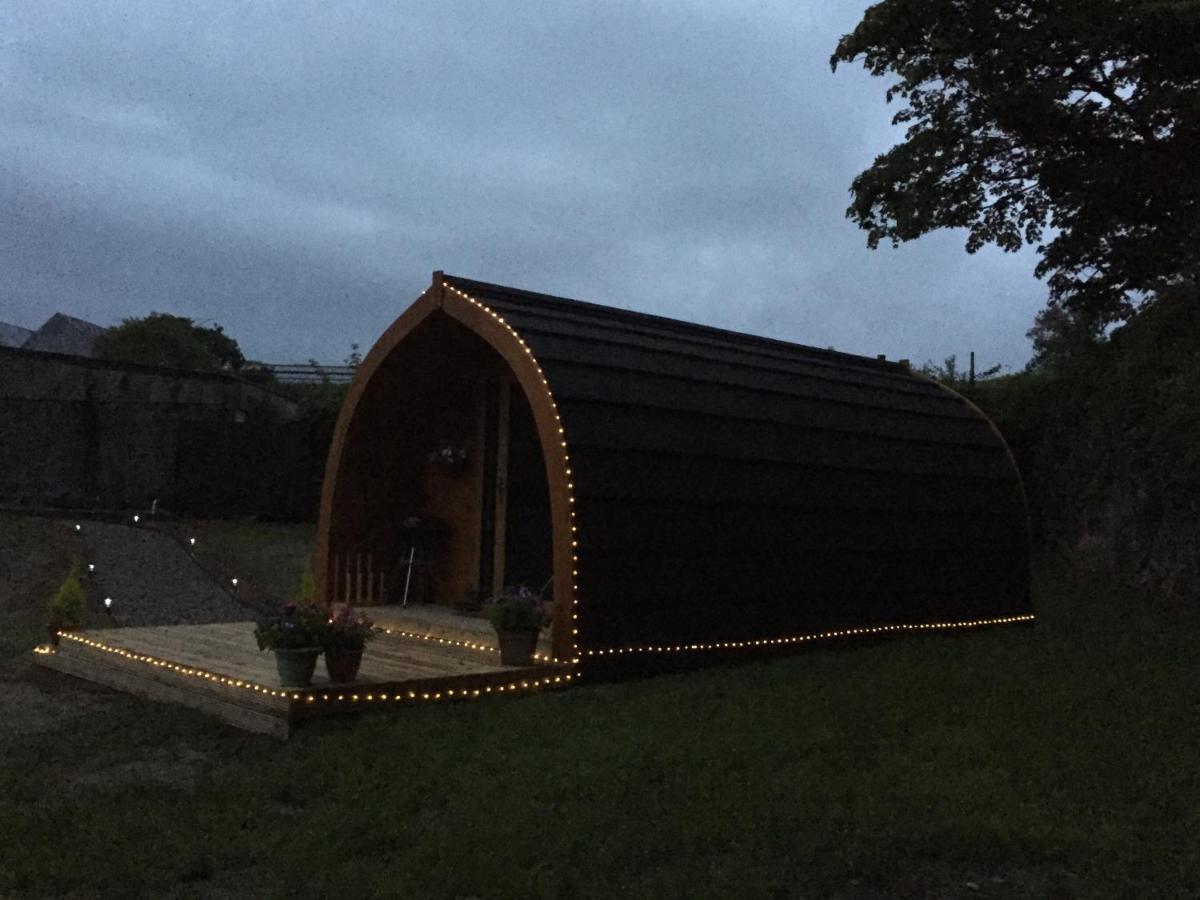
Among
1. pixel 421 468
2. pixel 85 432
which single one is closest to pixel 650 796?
pixel 421 468

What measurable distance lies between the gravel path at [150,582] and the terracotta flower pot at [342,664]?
556 cm

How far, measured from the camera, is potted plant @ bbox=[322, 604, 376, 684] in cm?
610

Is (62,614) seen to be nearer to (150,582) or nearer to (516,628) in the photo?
(516,628)

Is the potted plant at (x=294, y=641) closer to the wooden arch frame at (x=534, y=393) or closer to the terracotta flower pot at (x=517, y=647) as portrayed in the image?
the terracotta flower pot at (x=517, y=647)

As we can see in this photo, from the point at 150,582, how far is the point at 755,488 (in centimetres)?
791

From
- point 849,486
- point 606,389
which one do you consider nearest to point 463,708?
point 606,389

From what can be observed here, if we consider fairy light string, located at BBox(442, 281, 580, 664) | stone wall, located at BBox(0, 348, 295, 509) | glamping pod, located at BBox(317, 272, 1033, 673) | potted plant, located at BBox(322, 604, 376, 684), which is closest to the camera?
potted plant, located at BBox(322, 604, 376, 684)

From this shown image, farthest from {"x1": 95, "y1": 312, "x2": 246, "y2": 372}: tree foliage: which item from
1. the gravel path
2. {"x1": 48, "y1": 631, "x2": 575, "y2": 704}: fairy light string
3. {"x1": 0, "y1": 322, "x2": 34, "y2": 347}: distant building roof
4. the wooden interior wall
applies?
{"x1": 48, "y1": 631, "x2": 575, "y2": 704}: fairy light string

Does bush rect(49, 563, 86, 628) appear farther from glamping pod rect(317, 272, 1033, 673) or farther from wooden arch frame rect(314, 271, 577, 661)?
wooden arch frame rect(314, 271, 577, 661)

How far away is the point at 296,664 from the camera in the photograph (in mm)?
6000

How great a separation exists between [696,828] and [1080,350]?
11.6 meters

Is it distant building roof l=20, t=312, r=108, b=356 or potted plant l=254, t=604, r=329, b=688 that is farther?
distant building roof l=20, t=312, r=108, b=356

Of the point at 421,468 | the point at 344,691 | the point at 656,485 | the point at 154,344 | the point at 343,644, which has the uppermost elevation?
the point at 154,344

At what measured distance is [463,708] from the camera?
6.29m
